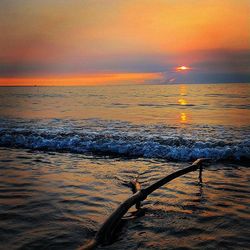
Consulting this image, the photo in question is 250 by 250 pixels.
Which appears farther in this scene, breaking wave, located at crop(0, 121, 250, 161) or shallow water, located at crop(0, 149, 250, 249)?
breaking wave, located at crop(0, 121, 250, 161)

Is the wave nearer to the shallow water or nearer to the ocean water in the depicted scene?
the ocean water

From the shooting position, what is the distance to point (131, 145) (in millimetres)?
14812

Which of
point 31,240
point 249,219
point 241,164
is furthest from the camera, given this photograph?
point 241,164

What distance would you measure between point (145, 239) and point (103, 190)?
9.66ft

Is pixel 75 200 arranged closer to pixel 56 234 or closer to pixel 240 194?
pixel 56 234

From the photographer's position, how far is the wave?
13.6 m

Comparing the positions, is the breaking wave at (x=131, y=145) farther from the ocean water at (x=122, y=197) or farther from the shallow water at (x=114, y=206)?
the shallow water at (x=114, y=206)

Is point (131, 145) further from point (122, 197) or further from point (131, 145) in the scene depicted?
point (122, 197)

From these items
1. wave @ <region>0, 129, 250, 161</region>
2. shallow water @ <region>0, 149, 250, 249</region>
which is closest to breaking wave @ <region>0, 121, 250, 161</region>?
wave @ <region>0, 129, 250, 161</region>

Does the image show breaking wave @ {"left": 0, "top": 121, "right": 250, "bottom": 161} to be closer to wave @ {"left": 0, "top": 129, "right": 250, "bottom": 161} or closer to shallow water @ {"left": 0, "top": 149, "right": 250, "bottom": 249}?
wave @ {"left": 0, "top": 129, "right": 250, "bottom": 161}

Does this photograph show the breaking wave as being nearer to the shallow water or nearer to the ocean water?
the ocean water

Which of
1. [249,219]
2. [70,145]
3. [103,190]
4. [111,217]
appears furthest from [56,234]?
[70,145]

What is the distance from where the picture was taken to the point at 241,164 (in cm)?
1185

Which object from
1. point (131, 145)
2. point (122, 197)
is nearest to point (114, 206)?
point (122, 197)
